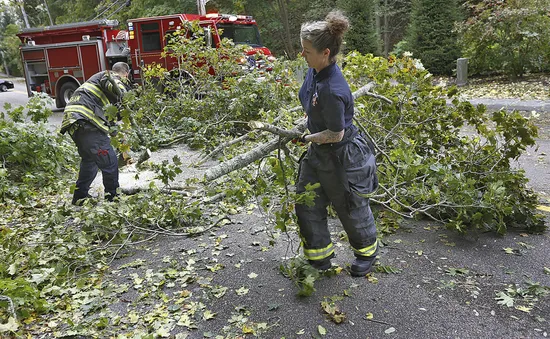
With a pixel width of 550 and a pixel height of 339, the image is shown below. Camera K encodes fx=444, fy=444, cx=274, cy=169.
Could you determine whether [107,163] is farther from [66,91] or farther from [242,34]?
[66,91]

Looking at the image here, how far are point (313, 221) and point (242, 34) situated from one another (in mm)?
10143

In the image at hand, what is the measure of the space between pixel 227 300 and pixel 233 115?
15.9 ft

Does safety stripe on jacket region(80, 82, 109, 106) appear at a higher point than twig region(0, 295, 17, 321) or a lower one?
higher

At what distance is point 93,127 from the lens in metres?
4.88

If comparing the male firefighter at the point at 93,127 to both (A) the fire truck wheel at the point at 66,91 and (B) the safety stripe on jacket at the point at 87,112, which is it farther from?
(A) the fire truck wheel at the point at 66,91

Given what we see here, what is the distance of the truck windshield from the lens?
11859 mm

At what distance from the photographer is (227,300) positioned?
2.94 m

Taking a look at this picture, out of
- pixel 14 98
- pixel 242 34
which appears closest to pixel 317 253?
pixel 242 34

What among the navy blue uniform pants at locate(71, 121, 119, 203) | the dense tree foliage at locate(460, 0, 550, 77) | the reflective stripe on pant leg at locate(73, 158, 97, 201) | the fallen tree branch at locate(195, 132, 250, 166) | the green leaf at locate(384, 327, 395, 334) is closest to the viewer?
→ the green leaf at locate(384, 327, 395, 334)

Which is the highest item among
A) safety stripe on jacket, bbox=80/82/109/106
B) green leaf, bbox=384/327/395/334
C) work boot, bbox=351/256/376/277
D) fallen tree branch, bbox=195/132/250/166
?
safety stripe on jacket, bbox=80/82/109/106

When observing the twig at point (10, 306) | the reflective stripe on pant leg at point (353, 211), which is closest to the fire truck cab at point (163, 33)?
the reflective stripe on pant leg at point (353, 211)

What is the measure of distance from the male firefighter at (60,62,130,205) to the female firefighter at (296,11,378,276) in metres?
2.76

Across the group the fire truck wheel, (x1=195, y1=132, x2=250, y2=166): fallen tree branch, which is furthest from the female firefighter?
the fire truck wheel

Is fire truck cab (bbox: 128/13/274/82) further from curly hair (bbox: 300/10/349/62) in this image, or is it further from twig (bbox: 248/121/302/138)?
curly hair (bbox: 300/10/349/62)
